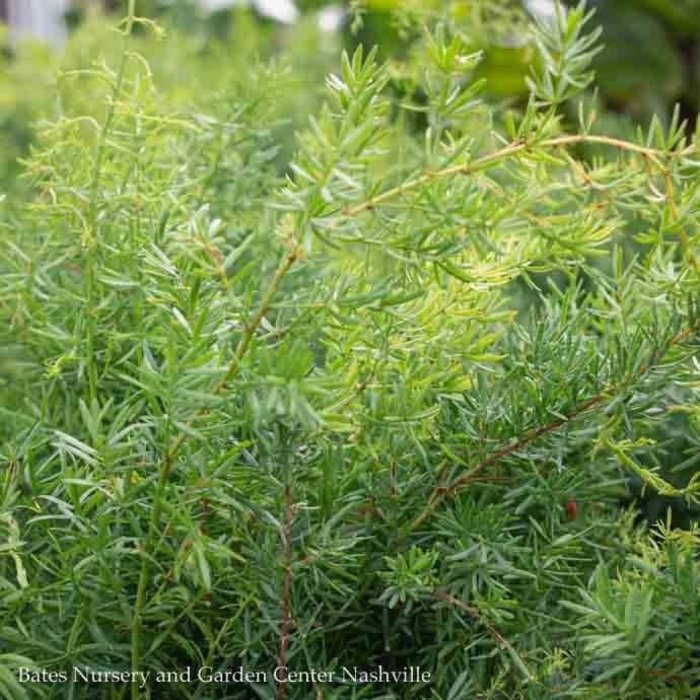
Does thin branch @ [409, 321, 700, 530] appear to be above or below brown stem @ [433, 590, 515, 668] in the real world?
above

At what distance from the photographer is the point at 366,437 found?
615 millimetres

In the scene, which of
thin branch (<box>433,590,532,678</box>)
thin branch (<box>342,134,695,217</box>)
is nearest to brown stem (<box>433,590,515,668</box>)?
thin branch (<box>433,590,532,678</box>)

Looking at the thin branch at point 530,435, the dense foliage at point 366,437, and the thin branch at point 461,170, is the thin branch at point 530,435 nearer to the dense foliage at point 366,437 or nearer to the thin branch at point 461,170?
the dense foliage at point 366,437

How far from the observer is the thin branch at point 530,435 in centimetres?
61

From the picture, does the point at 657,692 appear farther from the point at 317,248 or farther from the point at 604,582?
the point at 317,248

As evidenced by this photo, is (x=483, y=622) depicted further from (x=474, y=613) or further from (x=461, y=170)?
(x=461, y=170)

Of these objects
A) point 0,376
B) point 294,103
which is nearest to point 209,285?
point 0,376

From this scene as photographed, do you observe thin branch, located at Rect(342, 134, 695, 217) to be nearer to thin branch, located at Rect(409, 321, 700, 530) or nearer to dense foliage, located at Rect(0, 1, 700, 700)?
dense foliage, located at Rect(0, 1, 700, 700)

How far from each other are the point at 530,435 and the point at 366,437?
0.32 ft

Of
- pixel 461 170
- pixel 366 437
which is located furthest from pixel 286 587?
pixel 461 170

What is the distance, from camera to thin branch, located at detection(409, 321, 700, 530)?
0.61 m

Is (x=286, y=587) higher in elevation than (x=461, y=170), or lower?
lower

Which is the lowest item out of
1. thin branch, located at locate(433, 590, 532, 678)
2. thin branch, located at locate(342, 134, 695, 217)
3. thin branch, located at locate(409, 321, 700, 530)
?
thin branch, located at locate(433, 590, 532, 678)

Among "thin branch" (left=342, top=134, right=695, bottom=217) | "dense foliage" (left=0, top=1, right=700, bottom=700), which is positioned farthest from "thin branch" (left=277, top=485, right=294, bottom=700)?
"thin branch" (left=342, top=134, right=695, bottom=217)
